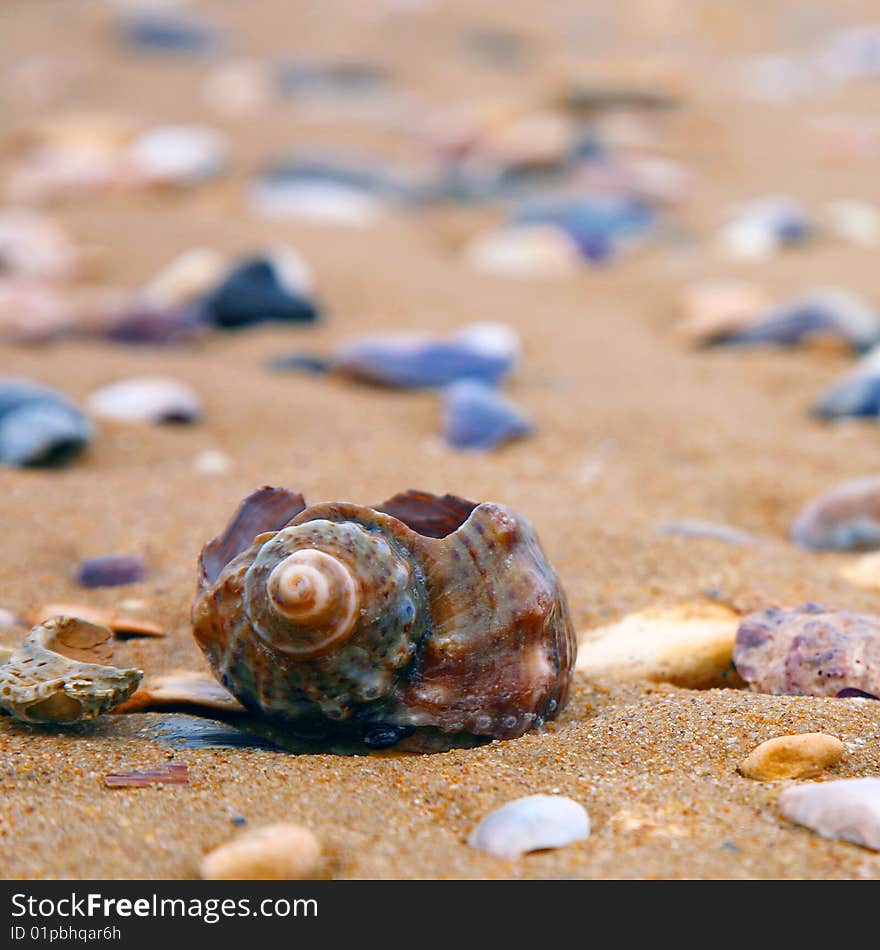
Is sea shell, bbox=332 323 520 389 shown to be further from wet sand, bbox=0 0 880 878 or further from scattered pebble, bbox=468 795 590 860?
scattered pebble, bbox=468 795 590 860

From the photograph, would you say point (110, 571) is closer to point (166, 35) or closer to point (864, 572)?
point (864, 572)

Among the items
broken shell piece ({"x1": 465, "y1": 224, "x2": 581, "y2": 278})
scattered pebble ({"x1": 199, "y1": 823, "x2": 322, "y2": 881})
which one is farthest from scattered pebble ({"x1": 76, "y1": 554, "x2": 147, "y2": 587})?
broken shell piece ({"x1": 465, "y1": 224, "x2": 581, "y2": 278})

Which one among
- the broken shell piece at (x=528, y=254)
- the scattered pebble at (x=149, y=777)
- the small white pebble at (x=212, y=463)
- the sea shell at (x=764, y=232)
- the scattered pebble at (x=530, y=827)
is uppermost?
the sea shell at (x=764, y=232)

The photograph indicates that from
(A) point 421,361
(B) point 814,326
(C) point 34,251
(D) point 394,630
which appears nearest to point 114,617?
(D) point 394,630

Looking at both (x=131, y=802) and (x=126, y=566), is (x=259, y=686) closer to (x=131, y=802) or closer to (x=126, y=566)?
(x=131, y=802)

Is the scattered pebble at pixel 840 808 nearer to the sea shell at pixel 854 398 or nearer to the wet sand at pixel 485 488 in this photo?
the wet sand at pixel 485 488

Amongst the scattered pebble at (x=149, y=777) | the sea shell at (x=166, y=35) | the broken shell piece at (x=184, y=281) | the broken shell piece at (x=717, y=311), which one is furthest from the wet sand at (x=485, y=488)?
the sea shell at (x=166, y=35)
